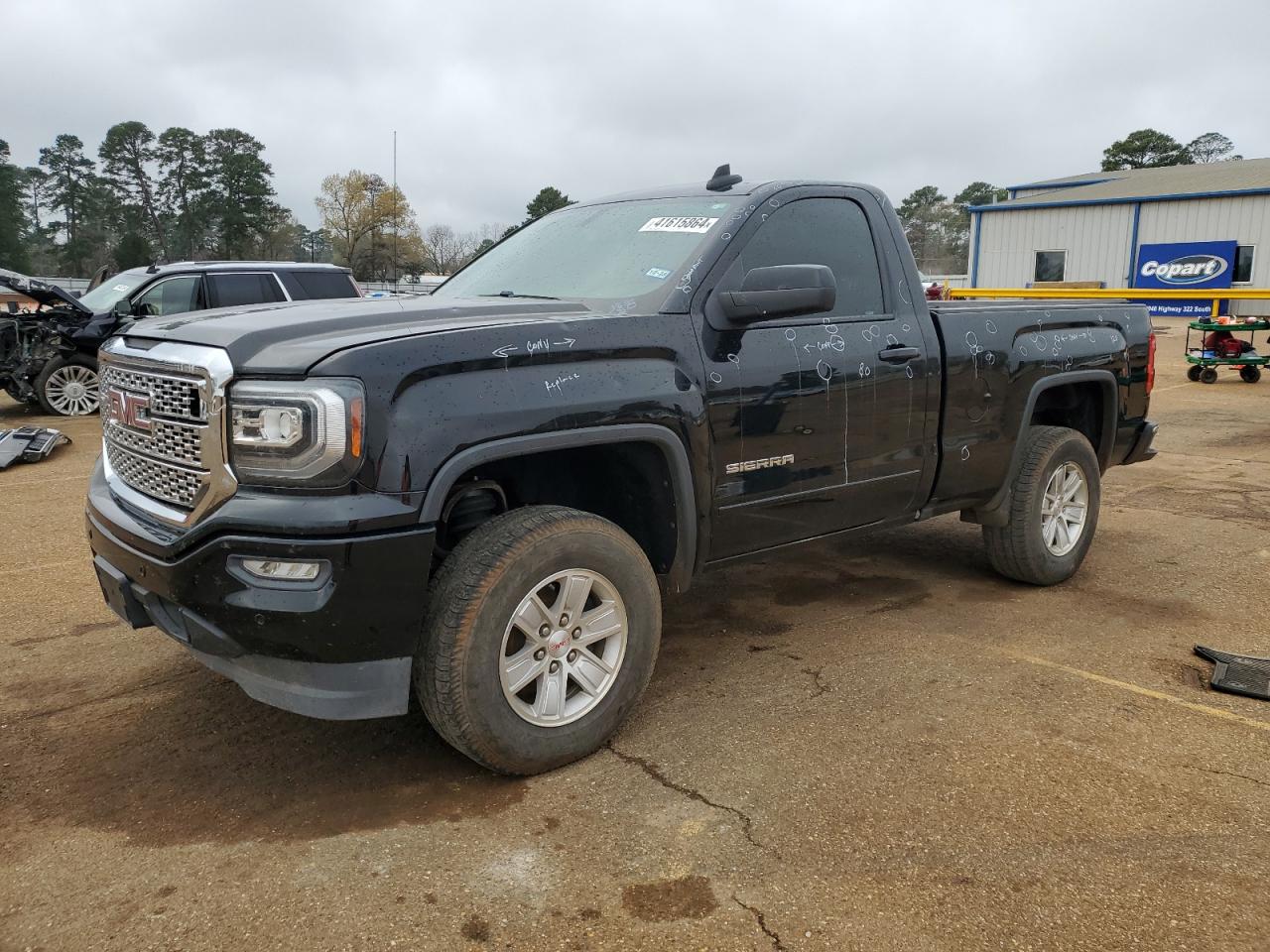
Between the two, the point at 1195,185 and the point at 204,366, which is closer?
the point at 204,366

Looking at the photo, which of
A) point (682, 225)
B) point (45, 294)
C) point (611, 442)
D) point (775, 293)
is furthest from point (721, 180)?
point (45, 294)

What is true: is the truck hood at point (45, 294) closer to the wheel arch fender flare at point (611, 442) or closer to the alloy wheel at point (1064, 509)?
the wheel arch fender flare at point (611, 442)

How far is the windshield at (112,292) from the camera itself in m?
11.9

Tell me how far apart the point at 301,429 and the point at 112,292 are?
11.4 m

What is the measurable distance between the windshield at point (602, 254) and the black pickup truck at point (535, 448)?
0.02 meters

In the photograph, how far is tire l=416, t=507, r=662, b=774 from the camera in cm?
293

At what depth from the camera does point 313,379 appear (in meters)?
2.71

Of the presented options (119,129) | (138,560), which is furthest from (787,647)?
(119,129)

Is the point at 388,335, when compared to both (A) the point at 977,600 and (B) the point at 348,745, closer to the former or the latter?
(B) the point at 348,745

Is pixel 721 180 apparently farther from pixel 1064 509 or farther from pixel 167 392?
pixel 1064 509

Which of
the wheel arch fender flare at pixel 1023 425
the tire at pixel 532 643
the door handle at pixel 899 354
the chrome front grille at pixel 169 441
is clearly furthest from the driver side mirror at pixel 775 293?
the wheel arch fender flare at pixel 1023 425

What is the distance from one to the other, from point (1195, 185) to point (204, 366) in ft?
125

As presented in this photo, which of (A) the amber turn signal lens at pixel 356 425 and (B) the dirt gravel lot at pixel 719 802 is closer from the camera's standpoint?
(B) the dirt gravel lot at pixel 719 802

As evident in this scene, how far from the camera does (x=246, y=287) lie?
1119cm
